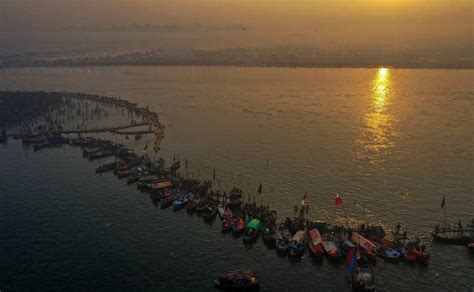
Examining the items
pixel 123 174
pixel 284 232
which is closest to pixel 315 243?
pixel 284 232

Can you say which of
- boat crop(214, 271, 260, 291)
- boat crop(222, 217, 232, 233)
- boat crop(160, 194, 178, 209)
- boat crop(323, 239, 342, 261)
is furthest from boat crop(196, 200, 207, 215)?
boat crop(323, 239, 342, 261)

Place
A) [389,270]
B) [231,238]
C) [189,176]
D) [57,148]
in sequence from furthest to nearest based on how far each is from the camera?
[57,148] → [189,176] → [231,238] → [389,270]

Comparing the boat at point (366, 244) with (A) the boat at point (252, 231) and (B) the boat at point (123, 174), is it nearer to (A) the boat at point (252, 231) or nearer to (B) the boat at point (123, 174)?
(A) the boat at point (252, 231)

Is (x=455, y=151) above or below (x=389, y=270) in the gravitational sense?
above

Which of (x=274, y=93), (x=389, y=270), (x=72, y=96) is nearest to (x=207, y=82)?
(x=274, y=93)

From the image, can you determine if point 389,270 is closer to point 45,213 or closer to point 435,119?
point 45,213

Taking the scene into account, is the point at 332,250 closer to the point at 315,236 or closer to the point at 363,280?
the point at 315,236
